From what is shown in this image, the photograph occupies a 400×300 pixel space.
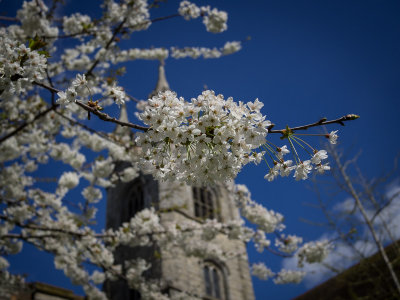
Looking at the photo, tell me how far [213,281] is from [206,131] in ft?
48.9

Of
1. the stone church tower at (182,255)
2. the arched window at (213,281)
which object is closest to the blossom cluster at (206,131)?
the stone church tower at (182,255)

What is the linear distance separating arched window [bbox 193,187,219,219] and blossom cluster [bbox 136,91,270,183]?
16.4m

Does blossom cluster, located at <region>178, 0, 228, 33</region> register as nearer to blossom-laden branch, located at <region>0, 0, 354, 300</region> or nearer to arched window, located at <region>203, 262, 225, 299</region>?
blossom-laden branch, located at <region>0, 0, 354, 300</region>

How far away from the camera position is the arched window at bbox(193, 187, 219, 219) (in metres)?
18.3

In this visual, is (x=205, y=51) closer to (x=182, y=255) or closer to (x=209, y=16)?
(x=209, y=16)

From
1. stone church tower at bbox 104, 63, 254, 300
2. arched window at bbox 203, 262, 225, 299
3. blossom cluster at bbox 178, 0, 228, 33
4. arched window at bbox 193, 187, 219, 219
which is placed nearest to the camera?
blossom cluster at bbox 178, 0, 228, 33

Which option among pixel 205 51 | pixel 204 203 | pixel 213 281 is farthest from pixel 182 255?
pixel 205 51

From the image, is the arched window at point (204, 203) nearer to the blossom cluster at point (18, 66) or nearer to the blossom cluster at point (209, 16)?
the blossom cluster at point (209, 16)

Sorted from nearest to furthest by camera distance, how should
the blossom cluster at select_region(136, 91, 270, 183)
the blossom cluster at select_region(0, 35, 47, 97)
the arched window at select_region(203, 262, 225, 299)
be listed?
1. the blossom cluster at select_region(136, 91, 270, 183)
2. the blossom cluster at select_region(0, 35, 47, 97)
3. the arched window at select_region(203, 262, 225, 299)

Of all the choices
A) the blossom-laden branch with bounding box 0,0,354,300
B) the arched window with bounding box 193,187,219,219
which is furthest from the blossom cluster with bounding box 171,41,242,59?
the arched window with bounding box 193,187,219,219

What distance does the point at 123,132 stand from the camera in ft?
23.4

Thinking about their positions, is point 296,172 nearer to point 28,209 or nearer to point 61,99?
point 61,99

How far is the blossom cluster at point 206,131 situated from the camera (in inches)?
67.9

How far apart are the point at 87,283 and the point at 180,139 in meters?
8.43
